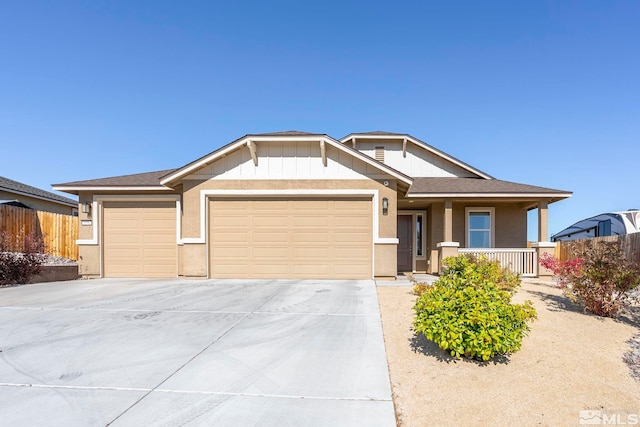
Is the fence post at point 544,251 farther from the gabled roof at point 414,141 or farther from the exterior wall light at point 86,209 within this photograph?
the exterior wall light at point 86,209

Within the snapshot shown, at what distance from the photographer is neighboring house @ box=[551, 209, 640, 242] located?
1875 cm

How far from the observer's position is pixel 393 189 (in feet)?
34.5

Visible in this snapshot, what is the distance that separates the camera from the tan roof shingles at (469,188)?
38.2 feet

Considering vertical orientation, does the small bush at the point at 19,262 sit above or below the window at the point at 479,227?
below

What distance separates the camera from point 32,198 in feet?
63.3

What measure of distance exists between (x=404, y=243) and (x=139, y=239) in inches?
397

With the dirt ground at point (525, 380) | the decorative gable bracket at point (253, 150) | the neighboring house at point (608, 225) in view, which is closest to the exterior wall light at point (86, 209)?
the decorative gable bracket at point (253, 150)

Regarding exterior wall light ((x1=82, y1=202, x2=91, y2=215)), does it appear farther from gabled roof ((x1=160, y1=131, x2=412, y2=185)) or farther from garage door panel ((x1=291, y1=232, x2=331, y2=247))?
garage door panel ((x1=291, y1=232, x2=331, y2=247))

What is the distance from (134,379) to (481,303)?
13.4ft

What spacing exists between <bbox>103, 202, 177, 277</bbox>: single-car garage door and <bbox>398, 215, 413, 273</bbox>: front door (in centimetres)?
877

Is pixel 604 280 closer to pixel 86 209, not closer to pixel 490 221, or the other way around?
pixel 490 221

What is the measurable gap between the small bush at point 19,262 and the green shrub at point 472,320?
11.8m

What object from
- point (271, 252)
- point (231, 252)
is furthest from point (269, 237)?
point (231, 252)

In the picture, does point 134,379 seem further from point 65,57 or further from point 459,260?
point 65,57
